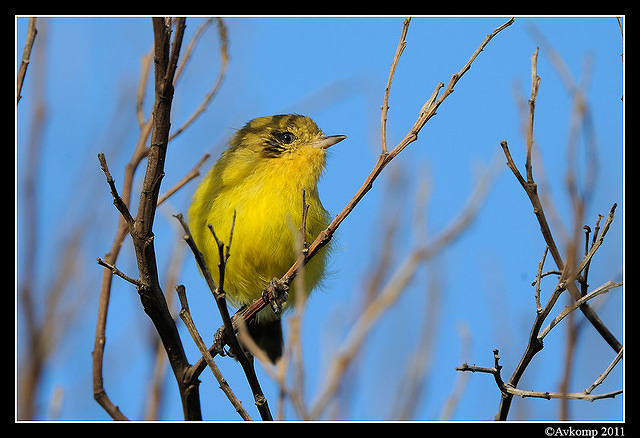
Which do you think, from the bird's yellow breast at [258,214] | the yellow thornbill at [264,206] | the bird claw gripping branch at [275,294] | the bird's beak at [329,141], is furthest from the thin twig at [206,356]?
the bird's beak at [329,141]

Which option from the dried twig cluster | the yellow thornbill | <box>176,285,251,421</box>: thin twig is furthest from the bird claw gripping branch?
the dried twig cluster

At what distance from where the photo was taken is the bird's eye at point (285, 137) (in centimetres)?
542

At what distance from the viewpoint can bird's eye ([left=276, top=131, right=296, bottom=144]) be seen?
17.8 ft

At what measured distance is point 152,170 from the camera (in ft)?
10.0

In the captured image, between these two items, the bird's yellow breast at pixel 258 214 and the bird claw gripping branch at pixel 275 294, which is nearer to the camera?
the bird claw gripping branch at pixel 275 294

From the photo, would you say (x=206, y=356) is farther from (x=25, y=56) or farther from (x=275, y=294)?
(x=25, y=56)

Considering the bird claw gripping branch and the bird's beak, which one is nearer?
the bird claw gripping branch

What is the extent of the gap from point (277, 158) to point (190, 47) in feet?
4.70

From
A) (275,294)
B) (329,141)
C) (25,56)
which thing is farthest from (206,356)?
(329,141)

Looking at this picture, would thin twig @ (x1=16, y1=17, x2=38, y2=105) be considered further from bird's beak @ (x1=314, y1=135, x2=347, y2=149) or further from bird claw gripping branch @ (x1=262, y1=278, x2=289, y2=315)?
bird's beak @ (x1=314, y1=135, x2=347, y2=149)

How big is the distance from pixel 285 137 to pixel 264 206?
1025 mm

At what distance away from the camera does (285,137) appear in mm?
5441

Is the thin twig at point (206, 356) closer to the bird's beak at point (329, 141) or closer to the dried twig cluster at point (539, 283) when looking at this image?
the dried twig cluster at point (539, 283)

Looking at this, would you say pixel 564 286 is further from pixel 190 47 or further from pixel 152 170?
pixel 190 47
